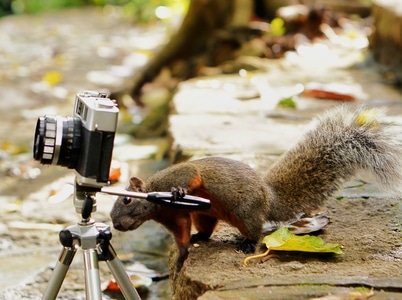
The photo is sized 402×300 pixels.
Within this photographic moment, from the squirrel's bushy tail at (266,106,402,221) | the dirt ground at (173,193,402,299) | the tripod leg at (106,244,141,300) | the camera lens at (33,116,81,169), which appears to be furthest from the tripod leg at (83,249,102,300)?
the squirrel's bushy tail at (266,106,402,221)

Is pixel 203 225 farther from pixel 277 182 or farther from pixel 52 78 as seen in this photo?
pixel 52 78

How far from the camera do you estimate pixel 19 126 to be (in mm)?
6746

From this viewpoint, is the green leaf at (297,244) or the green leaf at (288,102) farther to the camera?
the green leaf at (288,102)

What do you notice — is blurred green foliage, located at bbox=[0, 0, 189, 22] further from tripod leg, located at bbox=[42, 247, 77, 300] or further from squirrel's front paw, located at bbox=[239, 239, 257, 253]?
tripod leg, located at bbox=[42, 247, 77, 300]

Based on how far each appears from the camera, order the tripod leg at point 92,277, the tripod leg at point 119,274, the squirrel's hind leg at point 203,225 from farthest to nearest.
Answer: the squirrel's hind leg at point 203,225 → the tripod leg at point 119,274 → the tripod leg at point 92,277

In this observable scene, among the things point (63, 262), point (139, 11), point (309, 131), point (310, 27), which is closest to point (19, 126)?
point (310, 27)

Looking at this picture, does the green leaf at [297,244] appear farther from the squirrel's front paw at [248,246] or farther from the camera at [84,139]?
the camera at [84,139]

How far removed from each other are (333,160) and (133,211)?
0.74 meters

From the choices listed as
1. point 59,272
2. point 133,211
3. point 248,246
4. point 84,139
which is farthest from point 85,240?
point 248,246

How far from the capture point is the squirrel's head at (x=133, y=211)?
8.90 ft

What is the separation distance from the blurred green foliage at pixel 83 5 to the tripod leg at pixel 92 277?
12104mm

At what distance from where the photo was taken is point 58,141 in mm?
2160

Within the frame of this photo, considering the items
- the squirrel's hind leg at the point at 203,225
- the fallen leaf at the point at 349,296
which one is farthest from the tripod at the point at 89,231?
the squirrel's hind leg at the point at 203,225

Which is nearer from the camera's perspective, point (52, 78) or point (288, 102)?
point (288, 102)
